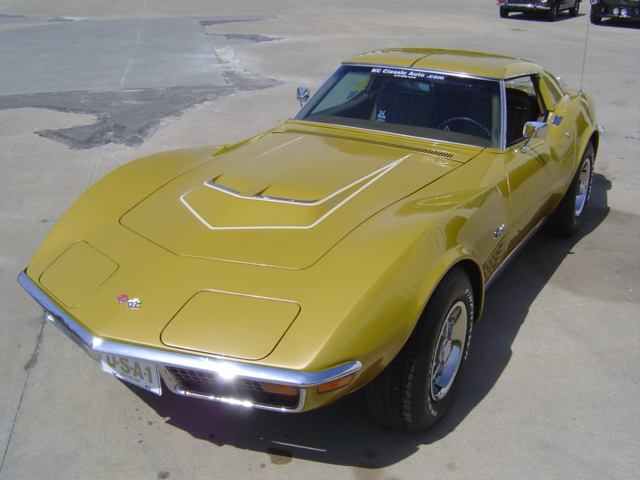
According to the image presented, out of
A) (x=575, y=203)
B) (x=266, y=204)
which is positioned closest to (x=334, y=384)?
(x=266, y=204)

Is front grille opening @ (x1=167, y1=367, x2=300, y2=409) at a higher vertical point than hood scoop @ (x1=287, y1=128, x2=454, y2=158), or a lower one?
lower

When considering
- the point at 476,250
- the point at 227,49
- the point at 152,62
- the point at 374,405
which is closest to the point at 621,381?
the point at 476,250

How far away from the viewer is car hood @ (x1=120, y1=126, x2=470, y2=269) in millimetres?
2754

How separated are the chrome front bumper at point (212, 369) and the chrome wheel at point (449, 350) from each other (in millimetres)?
679

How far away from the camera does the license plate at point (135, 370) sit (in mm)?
2369

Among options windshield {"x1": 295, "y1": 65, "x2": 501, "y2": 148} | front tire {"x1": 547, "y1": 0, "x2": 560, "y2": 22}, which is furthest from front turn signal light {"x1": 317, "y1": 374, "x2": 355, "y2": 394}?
front tire {"x1": 547, "y1": 0, "x2": 560, "y2": 22}

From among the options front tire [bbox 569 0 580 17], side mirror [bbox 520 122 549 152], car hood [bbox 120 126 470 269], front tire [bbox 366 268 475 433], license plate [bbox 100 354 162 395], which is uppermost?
car hood [bbox 120 126 470 269]

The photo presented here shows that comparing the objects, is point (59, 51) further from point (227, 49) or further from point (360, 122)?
point (360, 122)

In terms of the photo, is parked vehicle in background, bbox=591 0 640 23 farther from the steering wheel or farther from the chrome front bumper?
the chrome front bumper

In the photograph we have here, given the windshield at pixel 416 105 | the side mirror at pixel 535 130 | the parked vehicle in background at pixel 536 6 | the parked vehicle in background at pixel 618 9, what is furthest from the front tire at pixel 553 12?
the side mirror at pixel 535 130

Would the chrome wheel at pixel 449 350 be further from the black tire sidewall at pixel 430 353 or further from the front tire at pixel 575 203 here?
the front tire at pixel 575 203

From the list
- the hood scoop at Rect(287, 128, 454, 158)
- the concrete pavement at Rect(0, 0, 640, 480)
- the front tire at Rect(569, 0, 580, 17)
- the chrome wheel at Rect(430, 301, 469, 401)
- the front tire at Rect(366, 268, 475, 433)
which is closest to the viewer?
the front tire at Rect(366, 268, 475, 433)

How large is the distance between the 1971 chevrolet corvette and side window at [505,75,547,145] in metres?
0.24

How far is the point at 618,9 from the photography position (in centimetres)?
1639
